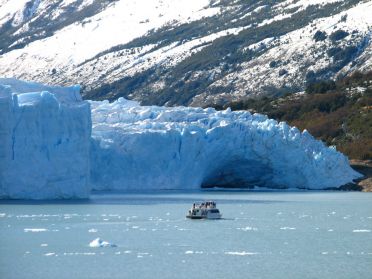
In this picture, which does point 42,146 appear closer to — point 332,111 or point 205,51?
point 332,111

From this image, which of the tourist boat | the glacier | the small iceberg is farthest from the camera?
the glacier

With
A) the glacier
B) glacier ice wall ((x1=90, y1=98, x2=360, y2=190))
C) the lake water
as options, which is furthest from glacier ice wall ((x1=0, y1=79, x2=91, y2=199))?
glacier ice wall ((x1=90, y1=98, x2=360, y2=190))

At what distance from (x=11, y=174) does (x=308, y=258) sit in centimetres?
1871

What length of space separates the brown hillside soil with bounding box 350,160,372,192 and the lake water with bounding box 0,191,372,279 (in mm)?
13022

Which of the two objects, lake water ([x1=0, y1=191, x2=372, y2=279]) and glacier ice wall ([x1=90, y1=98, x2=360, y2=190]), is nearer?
lake water ([x1=0, y1=191, x2=372, y2=279])

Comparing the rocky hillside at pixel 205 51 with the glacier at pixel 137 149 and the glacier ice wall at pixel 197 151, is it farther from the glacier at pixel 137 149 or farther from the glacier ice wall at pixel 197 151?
the glacier at pixel 137 149

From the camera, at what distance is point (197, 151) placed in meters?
60.5

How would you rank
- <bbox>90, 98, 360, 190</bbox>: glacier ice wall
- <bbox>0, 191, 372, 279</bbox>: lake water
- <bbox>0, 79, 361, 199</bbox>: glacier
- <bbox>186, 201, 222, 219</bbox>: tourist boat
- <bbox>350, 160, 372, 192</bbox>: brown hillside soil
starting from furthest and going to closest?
1. <bbox>350, 160, 372, 192</bbox>: brown hillside soil
2. <bbox>90, 98, 360, 190</bbox>: glacier ice wall
3. <bbox>0, 79, 361, 199</bbox>: glacier
4. <bbox>186, 201, 222, 219</bbox>: tourist boat
5. <bbox>0, 191, 372, 279</bbox>: lake water

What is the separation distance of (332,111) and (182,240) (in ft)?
194

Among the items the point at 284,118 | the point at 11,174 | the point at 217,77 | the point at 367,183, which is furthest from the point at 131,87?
the point at 11,174

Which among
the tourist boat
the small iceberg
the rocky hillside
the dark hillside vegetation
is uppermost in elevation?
the rocky hillside

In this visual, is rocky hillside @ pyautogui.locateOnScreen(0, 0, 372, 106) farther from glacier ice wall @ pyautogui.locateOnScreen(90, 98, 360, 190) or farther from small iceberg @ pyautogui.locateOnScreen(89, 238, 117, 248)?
small iceberg @ pyautogui.locateOnScreen(89, 238, 117, 248)

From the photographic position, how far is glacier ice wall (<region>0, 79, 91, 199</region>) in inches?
1896

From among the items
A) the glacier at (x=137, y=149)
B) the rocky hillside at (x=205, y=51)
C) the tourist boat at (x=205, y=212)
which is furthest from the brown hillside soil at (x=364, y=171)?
the rocky hillside at (x=205, y=51)
